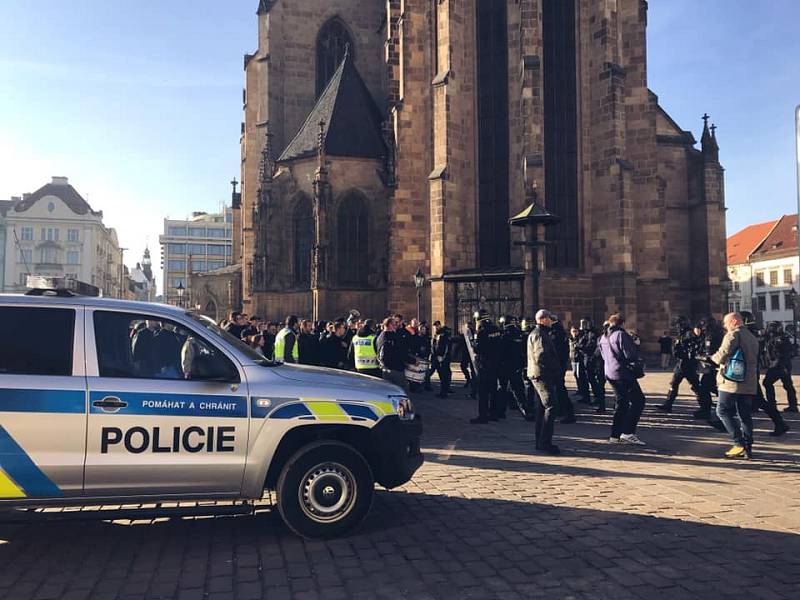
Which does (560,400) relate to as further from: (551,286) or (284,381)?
(551,286)

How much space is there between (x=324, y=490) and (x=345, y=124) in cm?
2525

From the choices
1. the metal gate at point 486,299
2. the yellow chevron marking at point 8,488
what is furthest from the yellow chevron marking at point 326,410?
the metal gate at point 486,299

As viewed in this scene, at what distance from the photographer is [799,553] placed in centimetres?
443

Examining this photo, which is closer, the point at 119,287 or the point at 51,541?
the point at 51,541

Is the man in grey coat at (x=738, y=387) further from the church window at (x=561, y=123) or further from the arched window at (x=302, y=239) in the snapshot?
the arched window at (x=302, y=239)

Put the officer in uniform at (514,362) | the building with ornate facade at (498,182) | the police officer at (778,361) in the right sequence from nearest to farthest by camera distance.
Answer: the police officer at (778,361) → the officer in uniform at (514,362) → the building with ornate facade at (498,182)

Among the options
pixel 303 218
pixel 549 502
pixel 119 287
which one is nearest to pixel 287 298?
pixel 303 218

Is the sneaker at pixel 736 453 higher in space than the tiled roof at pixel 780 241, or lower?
lower

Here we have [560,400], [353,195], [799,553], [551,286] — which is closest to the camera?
[799,553]

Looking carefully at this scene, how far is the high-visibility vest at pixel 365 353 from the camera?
36.5 ft

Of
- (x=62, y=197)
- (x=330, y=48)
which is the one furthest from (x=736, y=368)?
(x=62, y=197)

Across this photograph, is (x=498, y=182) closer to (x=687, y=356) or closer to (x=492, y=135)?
(x=492, y=135)

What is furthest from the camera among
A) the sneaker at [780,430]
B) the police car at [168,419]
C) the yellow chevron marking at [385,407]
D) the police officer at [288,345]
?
the police officer at [288,345]

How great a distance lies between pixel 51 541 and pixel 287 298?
23.5 m
